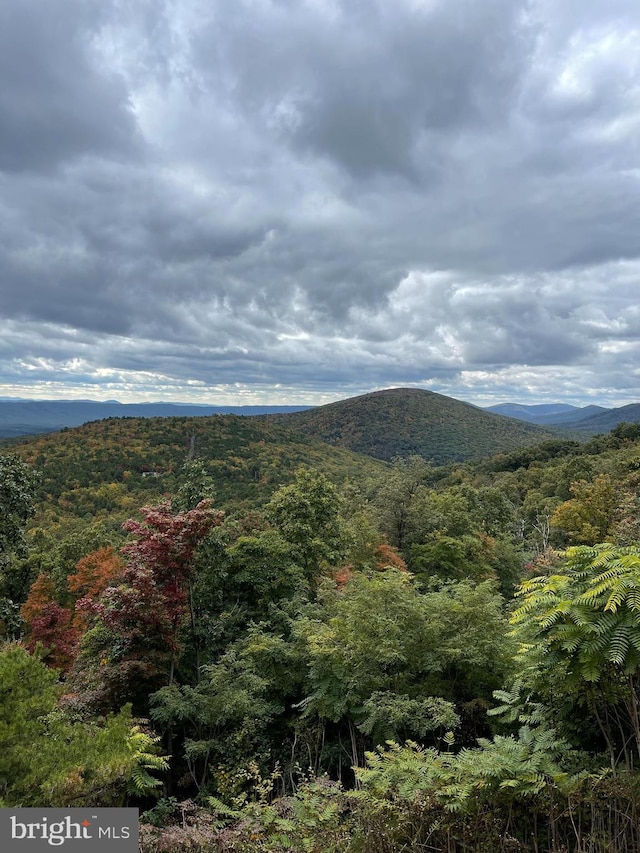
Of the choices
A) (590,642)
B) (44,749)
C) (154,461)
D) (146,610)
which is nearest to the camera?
(590,642)

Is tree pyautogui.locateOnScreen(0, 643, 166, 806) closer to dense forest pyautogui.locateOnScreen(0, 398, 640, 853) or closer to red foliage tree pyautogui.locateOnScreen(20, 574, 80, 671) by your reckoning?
dense forest pyautogui.locateOnScreen(0, 398, 640, 853)

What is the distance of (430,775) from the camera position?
203 inches

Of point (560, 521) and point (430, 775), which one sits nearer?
point (430, 775)

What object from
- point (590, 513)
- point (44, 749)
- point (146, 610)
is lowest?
point (590, 513)

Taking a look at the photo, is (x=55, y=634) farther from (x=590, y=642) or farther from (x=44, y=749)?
(x=590, y=642)

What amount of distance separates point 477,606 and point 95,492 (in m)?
83.9

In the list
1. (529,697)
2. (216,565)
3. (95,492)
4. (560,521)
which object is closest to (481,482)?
(560,521)

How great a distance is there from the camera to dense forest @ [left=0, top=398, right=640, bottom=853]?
15.6 ft

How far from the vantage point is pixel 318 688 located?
10648 mm

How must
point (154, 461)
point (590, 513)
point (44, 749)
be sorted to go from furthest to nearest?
point (154, 461) < point (590, 513) < point (44, 749)

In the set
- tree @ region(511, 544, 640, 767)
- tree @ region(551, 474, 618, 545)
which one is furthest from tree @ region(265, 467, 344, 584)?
tree @ region(551, 474, 618, 545)

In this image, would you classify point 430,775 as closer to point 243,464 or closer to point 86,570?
point 86,570

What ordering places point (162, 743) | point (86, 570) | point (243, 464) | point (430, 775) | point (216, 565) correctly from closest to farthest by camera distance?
point (430, 775) < point (162, 743) < point (216, 565) < point (86, 570) < point (243, 464)

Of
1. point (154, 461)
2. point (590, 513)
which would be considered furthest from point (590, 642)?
point (154, 461)
